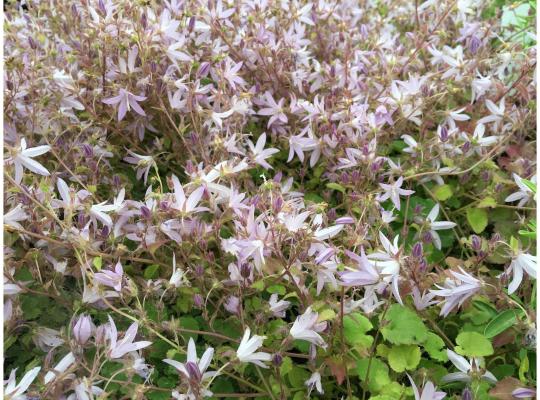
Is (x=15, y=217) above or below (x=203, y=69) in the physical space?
below

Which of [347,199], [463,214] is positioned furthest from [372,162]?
[463,214]

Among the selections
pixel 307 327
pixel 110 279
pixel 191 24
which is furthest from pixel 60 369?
pixel 191 24

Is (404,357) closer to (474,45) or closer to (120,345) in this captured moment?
(120,345)

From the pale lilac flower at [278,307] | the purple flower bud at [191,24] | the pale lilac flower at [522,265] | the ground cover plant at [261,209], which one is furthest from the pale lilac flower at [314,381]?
the purple flower bud at [191,24]

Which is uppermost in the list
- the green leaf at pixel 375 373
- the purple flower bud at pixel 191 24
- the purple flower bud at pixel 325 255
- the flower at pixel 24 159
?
the purple flower bud at pixel 191 24

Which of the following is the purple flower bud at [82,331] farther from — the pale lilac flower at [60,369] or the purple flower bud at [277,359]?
the purple flower bud at [277,359]

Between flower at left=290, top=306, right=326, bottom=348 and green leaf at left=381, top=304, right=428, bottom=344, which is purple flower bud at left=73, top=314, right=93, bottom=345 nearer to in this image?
→ flower at left=290, top=306, right=326, bottom=348

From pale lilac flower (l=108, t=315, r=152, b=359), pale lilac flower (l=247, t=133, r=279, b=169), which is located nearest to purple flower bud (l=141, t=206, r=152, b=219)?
pale lilac flower (l=108, t=315, r=152, b=359)
